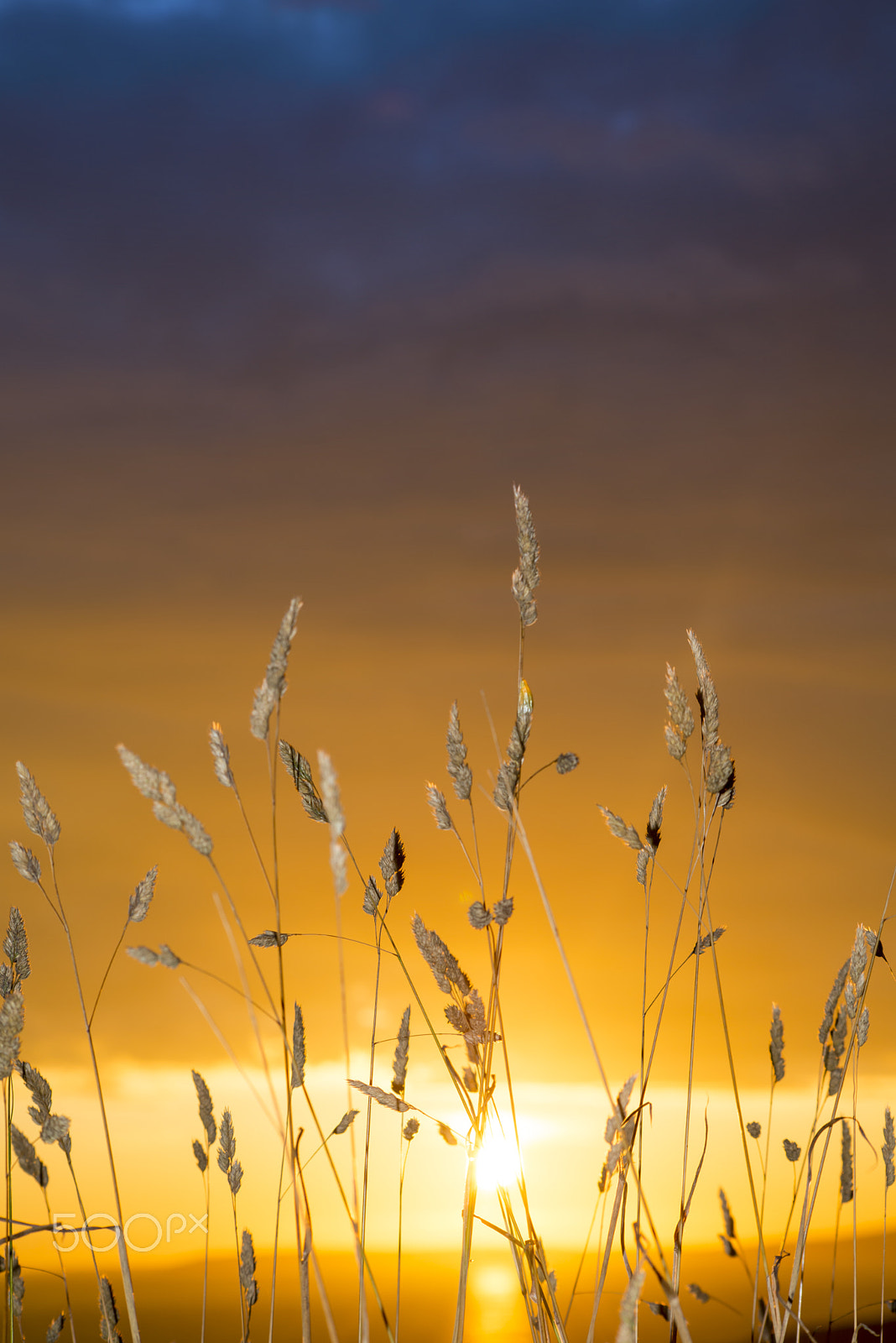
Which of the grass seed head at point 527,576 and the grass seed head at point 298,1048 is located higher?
the grass seed head at point 527,576

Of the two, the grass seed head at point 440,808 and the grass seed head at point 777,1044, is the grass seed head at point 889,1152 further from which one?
the grass seed head at point 440,808

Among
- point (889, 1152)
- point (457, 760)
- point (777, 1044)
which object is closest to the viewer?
point (457, 760)

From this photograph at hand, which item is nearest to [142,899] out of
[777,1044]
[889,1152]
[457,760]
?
[457,760]

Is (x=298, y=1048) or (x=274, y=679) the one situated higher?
(x=274, y=679)

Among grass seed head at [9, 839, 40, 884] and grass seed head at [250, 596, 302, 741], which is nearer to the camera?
grass seed head at [250, 596, 302, 741]

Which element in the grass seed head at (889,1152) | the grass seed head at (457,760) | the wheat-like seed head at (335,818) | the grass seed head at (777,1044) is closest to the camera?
the wheat-like seed head at (335,818)

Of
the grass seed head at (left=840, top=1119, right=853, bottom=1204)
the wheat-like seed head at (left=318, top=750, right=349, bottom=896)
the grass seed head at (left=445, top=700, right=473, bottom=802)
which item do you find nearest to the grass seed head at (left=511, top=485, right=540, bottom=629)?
the grass seed head at (left=445, top=700, right=473, bottom=802)

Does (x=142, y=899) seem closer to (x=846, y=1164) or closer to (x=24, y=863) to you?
(x=24, y=863)

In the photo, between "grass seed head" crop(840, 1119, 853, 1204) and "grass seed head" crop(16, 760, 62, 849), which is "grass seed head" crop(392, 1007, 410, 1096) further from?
"grass seed head" crop(840, 1119, 853, 1204)

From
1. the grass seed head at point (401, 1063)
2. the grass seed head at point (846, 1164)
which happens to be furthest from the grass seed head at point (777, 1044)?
the grass seed head at point (401, 1063)

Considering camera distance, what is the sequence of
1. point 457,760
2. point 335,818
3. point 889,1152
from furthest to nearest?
point 889,1152, point 457,760, point 335,818

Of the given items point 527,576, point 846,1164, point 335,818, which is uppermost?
point 527,576

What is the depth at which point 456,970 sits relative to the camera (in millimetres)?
1349

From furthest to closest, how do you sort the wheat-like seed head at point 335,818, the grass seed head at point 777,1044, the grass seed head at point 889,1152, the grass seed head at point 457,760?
1. the grass seed head at point 889,1152
2. the grass seed head at point 777,1044
3. the grass seed head at point 457,760
4. the wheat-like seed head at point 335,818
